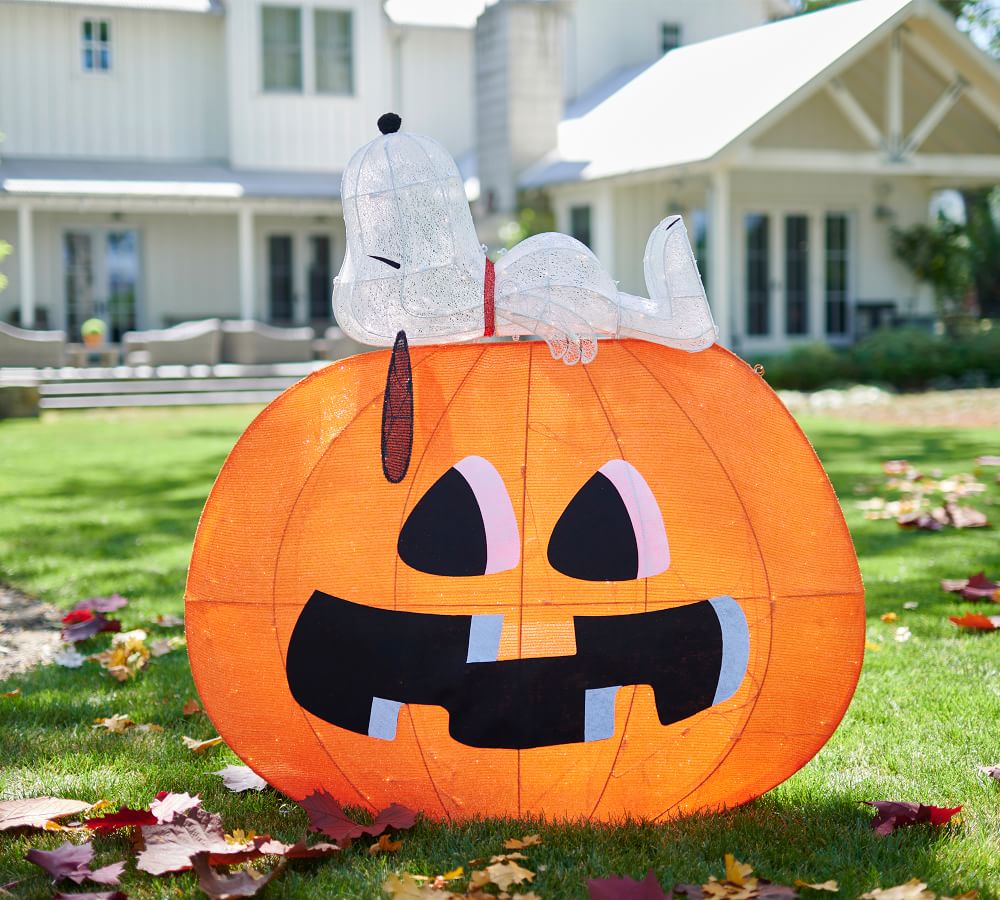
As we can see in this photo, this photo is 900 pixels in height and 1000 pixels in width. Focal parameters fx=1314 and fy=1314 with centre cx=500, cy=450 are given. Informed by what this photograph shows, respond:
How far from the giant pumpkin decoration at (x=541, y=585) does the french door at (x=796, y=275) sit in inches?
674

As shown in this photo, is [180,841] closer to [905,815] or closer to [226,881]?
[226,881]

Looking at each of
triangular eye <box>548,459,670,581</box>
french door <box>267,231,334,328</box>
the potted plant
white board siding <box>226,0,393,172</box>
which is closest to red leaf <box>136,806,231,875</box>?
triangular eye <box>548,459,670,581</box>

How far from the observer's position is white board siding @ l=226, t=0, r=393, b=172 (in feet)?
73.8

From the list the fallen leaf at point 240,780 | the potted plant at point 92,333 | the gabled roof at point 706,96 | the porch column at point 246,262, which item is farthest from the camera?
the porch column at point 246,262

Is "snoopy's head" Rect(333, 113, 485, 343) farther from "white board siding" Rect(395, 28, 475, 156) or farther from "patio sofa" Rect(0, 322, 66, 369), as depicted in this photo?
"white board siding" Rect(395, 28, 475, 156)

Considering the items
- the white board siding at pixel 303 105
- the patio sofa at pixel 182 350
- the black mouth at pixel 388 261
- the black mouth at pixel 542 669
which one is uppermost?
the white board siding at pixel 303 105

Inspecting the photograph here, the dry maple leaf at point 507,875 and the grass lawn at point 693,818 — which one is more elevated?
the dry maple leaf at point 507,875

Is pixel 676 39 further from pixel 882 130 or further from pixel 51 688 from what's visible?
pixel 51 688

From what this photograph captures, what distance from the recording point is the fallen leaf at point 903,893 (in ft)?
8.25

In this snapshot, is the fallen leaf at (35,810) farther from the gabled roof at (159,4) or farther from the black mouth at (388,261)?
the gabled roof at (159,4)

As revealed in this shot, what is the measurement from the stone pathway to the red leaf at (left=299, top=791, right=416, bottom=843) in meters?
2.02

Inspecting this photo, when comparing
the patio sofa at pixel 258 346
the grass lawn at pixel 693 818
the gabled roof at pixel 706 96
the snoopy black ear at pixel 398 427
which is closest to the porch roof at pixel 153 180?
the patio sofa at pixel 258 346

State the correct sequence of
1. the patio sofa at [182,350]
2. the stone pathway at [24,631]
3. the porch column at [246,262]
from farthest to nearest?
the porch column at [246,262], the patio sofa at [182,350], the stone pathway at [24,631]

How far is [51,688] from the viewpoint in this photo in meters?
4.32
